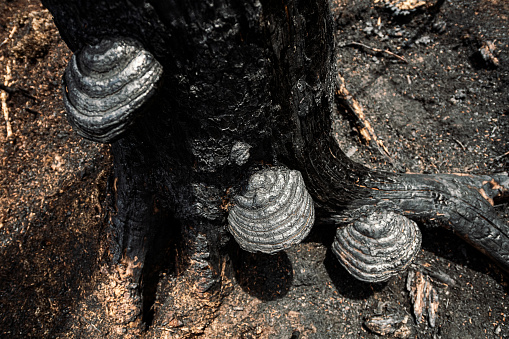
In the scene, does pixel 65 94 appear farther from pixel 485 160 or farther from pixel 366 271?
pixel 485 160

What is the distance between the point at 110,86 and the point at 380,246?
2119 millimetres

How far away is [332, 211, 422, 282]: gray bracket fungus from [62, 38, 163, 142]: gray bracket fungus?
1.92m

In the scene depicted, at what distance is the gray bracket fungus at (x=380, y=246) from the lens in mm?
2533

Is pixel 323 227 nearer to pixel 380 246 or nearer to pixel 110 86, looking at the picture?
pixel 380 246

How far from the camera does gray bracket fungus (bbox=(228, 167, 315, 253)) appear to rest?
198 cm

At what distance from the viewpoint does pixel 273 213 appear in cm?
200

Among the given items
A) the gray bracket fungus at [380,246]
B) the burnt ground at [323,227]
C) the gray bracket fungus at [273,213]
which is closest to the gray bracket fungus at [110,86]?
the gray bracket fungus at [273,213]

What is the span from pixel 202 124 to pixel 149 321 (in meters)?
2.03

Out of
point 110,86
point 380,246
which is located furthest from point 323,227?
point 110,86

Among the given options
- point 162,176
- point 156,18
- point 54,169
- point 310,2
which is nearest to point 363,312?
point 162,176

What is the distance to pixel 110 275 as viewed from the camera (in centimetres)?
286

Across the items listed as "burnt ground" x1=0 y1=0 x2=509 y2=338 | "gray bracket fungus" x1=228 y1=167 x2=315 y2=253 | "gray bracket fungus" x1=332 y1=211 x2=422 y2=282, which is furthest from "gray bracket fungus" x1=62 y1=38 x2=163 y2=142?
"gray bracket fungus" x1=332 y1=211 x2=422 y2=282

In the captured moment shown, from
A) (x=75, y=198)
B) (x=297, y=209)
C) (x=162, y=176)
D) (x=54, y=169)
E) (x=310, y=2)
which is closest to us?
(x=310, y=2)

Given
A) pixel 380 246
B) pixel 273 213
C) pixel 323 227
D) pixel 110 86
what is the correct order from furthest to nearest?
pixel 323 227, pixel 380 246, pixel 273 213, pixel 110 86
